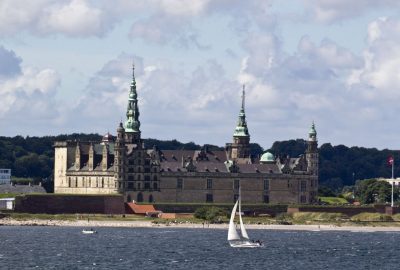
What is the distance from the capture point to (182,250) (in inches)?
5935

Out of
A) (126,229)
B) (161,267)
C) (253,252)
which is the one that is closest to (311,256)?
(253,252)

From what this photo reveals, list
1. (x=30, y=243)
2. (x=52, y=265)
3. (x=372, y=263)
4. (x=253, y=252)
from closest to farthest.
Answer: (x=52, y=265) < (x=372, y=263) < (x=253, y=252) < (x=30, y=243)

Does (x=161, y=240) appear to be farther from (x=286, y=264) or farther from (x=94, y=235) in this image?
(x=286, y=264)

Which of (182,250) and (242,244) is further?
(242,244)

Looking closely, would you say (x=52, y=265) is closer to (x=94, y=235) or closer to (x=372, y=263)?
(x=372, y=263)

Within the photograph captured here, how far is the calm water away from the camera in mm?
132150

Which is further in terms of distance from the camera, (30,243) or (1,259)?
Result: (30,243)

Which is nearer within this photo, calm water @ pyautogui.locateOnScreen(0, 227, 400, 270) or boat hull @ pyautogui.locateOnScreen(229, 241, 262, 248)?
calm water @ pyautogui.locateOnScreen(0, 227, 400, 270)

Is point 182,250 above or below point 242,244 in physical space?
below

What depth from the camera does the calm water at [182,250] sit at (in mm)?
132150

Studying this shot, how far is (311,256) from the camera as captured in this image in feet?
477

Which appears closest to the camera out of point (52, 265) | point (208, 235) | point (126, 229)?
point (52, 265)

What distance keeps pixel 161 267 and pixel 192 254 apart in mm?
17315

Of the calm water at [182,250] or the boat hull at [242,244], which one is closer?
the calm water at [182,250]
